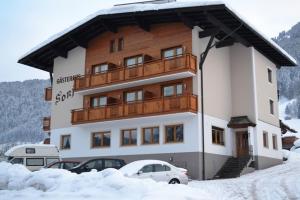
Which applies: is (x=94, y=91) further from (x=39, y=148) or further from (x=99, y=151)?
(x=39, y=148)

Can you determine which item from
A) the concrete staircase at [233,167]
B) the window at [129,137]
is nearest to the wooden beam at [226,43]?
the concrete staircase at [233,167]

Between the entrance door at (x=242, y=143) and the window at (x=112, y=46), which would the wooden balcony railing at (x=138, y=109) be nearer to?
the window at (x=112, y=46)

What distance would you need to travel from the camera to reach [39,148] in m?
26.0

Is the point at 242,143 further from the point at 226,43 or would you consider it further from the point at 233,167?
the point at 226,43

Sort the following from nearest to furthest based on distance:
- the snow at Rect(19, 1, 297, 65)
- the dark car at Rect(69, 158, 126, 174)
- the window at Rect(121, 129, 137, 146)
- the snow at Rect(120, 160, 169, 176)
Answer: the snow at Rect(120, 160, 169, 176)
the dark car at Rect(69, 158, 126, 174)
the snow at Rect(19, 1, 297, 65)
the window at Rect(121, 129, 137, 146)

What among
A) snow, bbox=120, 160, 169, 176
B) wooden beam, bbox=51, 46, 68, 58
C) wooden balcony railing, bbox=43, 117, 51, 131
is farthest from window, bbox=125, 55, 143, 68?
snow, bbox=120, 160, 169, 176

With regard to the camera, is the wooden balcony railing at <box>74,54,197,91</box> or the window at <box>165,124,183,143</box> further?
the window at <box>165,124,183,143</box>

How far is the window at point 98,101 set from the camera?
32.2 metres

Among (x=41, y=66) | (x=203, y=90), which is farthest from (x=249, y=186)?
(x=41, y=66)

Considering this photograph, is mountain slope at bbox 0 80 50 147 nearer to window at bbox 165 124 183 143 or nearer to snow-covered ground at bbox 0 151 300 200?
window at bbox 165 124 183 143

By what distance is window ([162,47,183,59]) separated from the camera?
1099 inches

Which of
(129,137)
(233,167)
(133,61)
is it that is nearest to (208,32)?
(133,61)

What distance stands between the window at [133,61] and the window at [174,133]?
547cm

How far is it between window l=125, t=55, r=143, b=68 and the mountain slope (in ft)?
345
